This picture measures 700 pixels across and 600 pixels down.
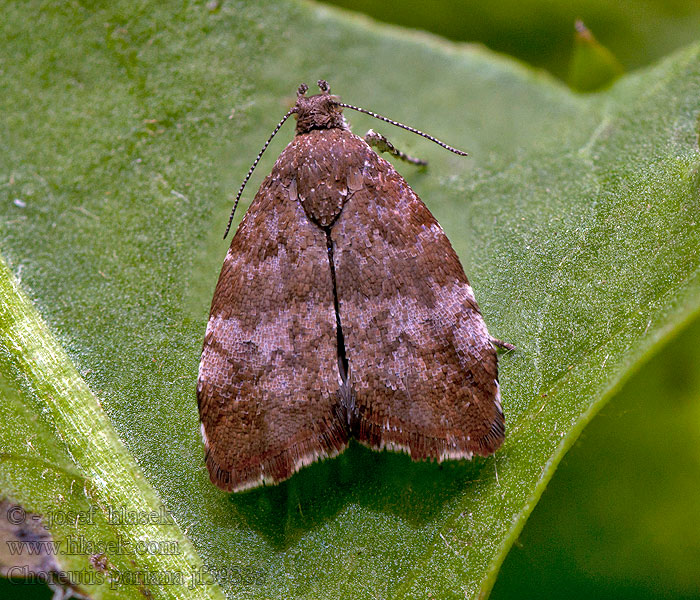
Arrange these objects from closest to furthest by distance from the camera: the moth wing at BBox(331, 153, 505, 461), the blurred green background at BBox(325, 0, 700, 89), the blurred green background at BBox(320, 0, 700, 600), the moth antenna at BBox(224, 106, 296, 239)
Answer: the moth wing at BBox(331, 153, 505, 461)
the blurred green background at BBox(320, 0, 700, 600)
the moth antenna at BBox(224, 106, 296, 239)
the blurred green background at BBox(325, 0, 700, 89)

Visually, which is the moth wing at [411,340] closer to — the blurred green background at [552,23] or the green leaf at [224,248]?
the green leaf at [224,248]

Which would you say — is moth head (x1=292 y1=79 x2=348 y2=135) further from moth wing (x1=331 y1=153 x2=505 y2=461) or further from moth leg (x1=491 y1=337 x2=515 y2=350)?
moth leg (x1=491 y1=337 x2=515 y2=350)

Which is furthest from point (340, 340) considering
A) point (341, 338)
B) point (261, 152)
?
point (261, 152)

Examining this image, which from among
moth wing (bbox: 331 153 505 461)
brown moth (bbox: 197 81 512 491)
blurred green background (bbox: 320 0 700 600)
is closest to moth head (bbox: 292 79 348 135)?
brown moth (bbox: 197 81 512 491)

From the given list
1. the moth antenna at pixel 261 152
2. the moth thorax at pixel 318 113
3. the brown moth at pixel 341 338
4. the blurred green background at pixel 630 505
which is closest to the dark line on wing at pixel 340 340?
the brown moth at pixel 341 338

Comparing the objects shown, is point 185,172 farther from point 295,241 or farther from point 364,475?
point 364,475

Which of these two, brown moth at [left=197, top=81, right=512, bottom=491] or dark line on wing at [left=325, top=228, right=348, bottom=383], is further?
dark line on wing at [left=325, top=228, right=348, bottom=383]

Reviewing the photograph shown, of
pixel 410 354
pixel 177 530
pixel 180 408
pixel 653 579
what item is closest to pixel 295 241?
pixel 410 354
